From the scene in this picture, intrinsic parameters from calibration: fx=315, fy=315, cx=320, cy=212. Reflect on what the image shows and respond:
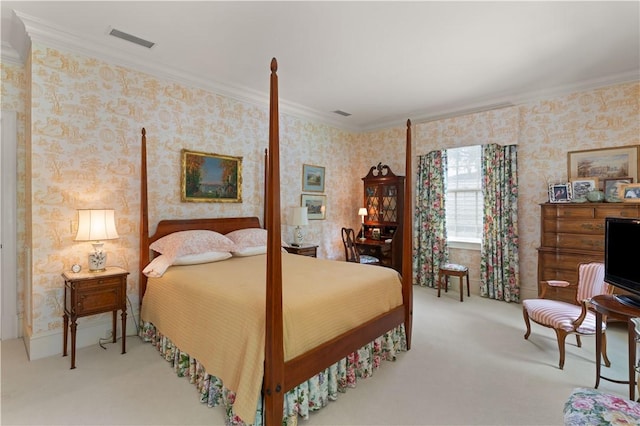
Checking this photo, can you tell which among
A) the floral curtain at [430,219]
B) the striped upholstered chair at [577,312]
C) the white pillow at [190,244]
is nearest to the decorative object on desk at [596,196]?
the striped upholstered chair at [577,312]

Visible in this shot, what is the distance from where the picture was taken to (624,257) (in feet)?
8.17

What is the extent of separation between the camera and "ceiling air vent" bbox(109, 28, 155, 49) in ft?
9.45

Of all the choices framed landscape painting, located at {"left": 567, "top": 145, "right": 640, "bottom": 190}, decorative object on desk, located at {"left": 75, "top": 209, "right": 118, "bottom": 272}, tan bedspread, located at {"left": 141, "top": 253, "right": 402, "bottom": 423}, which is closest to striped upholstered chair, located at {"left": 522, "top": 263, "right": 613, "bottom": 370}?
tan bedspread, located at {"left": 141, "top": 253, "right": 402, "bottom": 423}

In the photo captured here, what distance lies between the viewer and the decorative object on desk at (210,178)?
379cm

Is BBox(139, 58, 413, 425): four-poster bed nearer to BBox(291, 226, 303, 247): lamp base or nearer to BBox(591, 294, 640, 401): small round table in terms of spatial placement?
BBox(291, 226, 303, 247): lamp base

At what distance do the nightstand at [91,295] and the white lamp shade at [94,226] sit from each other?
329 mm

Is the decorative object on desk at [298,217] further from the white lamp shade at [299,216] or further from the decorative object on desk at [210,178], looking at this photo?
the decorative object on desk at [210,178]

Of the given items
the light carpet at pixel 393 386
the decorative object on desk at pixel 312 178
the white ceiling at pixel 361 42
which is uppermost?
the white ceiling at pixel 361 42

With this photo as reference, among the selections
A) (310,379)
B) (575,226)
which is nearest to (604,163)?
(575,226)

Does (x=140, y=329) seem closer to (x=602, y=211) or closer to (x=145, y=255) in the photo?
(x=145, y=255)

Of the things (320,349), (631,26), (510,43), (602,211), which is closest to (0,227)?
(320,349)

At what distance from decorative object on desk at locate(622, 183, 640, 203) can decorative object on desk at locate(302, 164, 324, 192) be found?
4.00 meters

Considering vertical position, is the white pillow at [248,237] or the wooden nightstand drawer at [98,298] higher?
the white pillow at [248,237]

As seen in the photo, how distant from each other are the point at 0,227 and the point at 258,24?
315 centimetres
